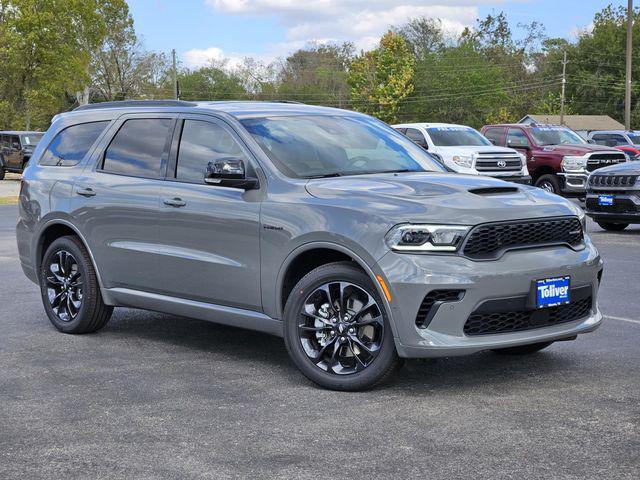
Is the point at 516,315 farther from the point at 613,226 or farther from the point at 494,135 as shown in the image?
the point at 494,135

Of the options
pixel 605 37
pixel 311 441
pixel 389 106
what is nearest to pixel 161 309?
pixel 311 441

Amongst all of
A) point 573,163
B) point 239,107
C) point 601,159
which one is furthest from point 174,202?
point 601,159

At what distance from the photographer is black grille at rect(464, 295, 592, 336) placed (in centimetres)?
572

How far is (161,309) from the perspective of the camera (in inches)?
284

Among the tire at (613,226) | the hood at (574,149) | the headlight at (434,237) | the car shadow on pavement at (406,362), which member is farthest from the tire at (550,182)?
the headlight at (434,237)

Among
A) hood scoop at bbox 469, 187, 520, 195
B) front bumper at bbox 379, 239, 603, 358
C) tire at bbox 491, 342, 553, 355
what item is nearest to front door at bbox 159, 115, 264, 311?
front bumper at bbox 379, 239, 603, 358

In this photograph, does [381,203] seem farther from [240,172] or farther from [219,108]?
[219,108]

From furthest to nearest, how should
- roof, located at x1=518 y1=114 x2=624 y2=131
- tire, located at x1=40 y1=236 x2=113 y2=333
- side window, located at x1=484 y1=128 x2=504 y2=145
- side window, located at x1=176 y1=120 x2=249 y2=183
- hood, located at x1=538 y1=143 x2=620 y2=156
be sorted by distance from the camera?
roof, located at x1=518 y1=114 x2=624 y2=131 < side window, located at x1=484 y1=128 x2=504 y2=145 < hood, located at x1=538 y1=143 x2=620 y2=156 < tire, located at x1=40 y1=236 x2=113 y2=333 < side window, located at x1=176 y1=120 x2=249 y2=183

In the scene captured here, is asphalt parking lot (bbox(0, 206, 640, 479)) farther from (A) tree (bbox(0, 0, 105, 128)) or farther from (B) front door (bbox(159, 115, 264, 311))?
(A) tree (bbox(0, 0, 105, 128))

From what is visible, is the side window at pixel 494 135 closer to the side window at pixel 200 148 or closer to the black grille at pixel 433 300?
the side window at pixel 200 148

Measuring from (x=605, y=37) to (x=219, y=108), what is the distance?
91.6m

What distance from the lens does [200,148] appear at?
7.04 m

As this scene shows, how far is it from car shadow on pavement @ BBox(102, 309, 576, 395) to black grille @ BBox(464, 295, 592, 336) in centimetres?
38

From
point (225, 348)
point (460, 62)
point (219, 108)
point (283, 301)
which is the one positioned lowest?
point (225, 348)
